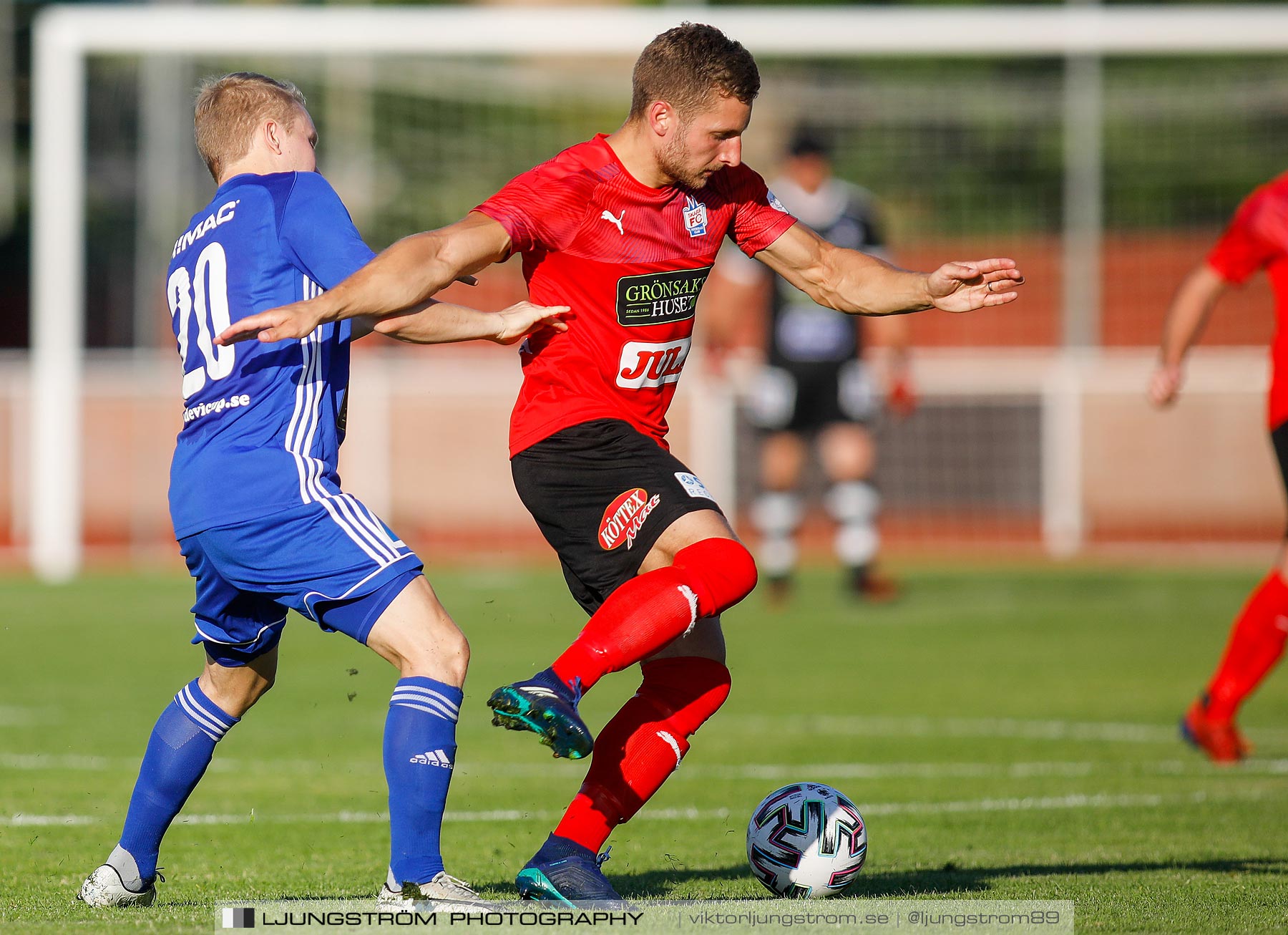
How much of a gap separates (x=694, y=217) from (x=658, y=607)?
3.88ft

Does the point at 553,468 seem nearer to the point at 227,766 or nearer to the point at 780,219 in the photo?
the point at 780,219

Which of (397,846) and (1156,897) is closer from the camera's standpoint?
(397,846)

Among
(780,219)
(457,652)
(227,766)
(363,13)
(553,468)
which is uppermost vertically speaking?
(363,13)

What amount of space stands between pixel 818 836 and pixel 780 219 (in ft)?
5.71

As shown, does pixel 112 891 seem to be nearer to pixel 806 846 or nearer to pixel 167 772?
pixel 167 772

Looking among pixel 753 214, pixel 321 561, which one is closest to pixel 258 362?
pixel 321 561

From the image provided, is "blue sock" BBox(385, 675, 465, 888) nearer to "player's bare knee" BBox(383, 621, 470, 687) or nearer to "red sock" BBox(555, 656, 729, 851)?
"player's bare knee" BBox(383, 621, 470, 687)

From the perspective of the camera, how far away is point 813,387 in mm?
13273

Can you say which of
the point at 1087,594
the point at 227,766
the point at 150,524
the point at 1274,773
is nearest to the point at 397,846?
the point at 227,766

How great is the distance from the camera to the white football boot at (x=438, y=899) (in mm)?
3854

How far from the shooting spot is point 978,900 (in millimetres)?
4297

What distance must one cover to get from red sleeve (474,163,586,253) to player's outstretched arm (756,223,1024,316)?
2.44 ft

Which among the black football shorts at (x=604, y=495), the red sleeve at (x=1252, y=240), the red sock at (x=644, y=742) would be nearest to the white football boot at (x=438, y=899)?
the red sock at (x=644, y=742)

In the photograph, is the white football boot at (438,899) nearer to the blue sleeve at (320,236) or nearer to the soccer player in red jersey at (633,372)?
the soccer player in red jersey at (633,372)
